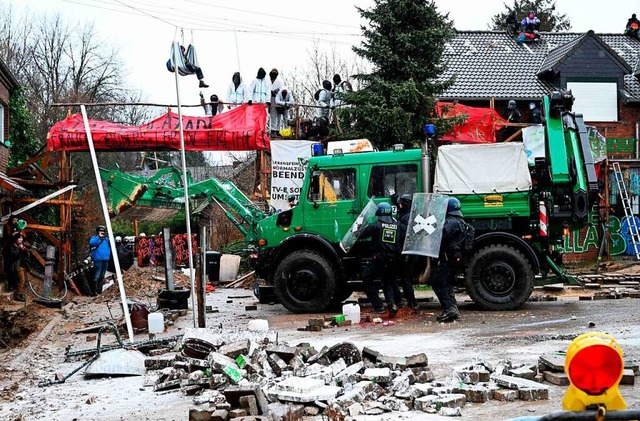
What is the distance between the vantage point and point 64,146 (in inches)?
818

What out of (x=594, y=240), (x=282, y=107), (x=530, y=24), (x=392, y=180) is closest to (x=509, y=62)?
(x=530, y=24)

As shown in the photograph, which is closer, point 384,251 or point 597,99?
point 384,251

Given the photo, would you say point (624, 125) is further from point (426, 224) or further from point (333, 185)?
point (426, 224)

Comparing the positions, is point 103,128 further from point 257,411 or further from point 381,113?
point 257,411

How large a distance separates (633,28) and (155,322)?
1173 inches

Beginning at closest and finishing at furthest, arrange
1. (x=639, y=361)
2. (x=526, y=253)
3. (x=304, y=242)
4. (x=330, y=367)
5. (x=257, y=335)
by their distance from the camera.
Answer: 1. (x=330, y=367)
2. (x=639, y=361)
3. (x=257, y=335)
4. (x=526, y=253)
5. (x=304, y=242)

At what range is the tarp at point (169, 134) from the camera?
817 inches

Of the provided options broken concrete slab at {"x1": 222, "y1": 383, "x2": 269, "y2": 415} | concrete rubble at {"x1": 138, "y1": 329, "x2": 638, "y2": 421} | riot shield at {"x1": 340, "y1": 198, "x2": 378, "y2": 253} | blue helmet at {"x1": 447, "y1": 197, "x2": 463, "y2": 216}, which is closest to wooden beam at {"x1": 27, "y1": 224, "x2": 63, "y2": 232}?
riot shield at {"x1": 340, "y1": 198, "x2": 378, "y2": 253}

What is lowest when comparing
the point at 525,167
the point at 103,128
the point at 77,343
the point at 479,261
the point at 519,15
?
the point at 77,343

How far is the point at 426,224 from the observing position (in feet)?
44.0

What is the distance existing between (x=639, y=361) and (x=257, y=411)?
449 cm

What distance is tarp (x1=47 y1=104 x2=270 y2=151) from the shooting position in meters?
20.8

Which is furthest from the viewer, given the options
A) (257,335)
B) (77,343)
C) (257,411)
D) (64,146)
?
Answer: (64,146)

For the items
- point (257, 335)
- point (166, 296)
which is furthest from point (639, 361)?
point (166, 296)
